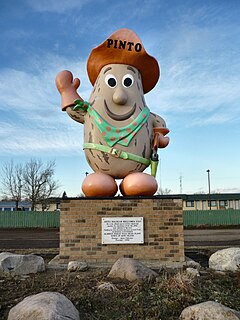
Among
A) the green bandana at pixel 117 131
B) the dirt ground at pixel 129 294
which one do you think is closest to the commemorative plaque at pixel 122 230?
the green bandana at pixel 117 131

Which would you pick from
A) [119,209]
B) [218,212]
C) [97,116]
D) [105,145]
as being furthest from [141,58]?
[218,212]

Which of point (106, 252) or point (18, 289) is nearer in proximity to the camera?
point (18, 289)

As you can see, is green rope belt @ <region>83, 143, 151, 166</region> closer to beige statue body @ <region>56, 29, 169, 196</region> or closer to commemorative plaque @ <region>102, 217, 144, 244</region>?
beige statue body @ <region>56, 29, 169, 196</region>

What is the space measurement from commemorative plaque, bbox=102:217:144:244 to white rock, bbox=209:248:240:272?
62.5 inches

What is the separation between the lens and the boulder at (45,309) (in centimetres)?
313

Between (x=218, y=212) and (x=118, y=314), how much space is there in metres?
28.5

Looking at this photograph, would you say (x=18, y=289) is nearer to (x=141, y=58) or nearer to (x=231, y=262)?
(x=231, y=262)

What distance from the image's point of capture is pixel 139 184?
25.2 ft

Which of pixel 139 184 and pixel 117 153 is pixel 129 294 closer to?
pixel 139 184

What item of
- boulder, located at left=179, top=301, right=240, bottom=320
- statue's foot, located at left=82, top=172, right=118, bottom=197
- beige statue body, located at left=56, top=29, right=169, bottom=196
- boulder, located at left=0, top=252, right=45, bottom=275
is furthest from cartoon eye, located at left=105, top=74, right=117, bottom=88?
boulder, located at left=179, top=301, right=240, bottom=320

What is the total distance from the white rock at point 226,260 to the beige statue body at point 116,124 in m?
1.99

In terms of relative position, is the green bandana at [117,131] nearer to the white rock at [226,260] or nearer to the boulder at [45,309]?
the white rock at [226,260]

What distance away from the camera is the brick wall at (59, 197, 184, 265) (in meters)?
7.51

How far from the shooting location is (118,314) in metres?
3.75
